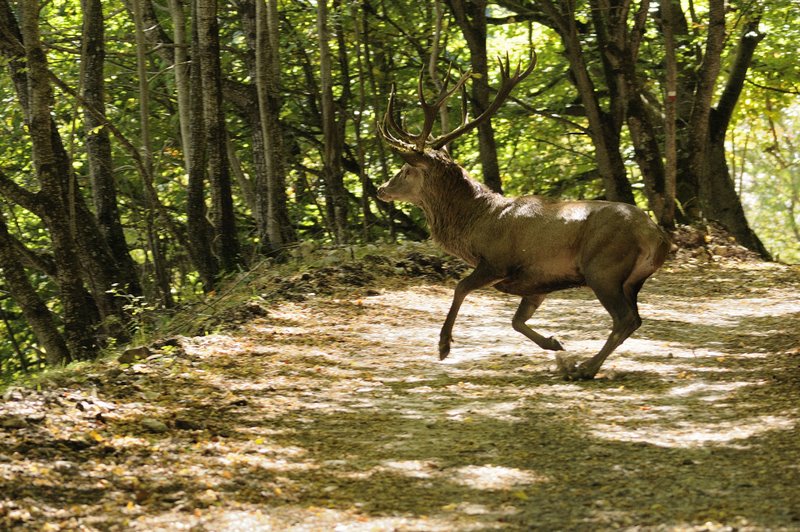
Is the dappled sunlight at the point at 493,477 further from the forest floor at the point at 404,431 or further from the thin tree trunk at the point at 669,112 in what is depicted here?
the thin tree trunk at the point at 669,112

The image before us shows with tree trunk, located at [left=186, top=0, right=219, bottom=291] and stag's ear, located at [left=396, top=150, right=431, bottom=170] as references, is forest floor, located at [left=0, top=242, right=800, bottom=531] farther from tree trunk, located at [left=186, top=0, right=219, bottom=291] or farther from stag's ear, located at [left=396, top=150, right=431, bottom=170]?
tree trunk, located at [left=186, top=0, right=219, bottom=291]

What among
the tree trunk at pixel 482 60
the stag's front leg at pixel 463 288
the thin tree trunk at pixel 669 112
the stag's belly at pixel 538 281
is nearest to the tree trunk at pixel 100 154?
the stag's front leg at pixel 463 288

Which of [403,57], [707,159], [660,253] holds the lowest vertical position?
[660,253]

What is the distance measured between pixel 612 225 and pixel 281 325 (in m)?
3.86

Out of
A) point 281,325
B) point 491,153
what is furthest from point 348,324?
point 491,153

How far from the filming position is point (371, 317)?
37.9 ft

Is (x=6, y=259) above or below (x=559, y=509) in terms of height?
above

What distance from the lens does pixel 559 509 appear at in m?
5.40

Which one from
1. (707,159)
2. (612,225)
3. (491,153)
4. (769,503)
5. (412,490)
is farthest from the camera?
(707,159)

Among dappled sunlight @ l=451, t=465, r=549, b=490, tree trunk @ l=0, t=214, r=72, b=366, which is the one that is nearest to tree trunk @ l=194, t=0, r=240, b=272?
tree trunk @ l=0, t=214, r=72, b=366

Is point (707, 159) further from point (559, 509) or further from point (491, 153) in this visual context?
point (559, 509)

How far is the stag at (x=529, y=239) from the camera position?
8594 mm

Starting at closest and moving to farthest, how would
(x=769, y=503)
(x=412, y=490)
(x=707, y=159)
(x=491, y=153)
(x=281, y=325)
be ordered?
(x=769, y=503)
(x=412, y=490)
(x=281, y=325)
(x=491, y=153)
(x=707, y=159)

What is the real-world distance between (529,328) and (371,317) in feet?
8.17
